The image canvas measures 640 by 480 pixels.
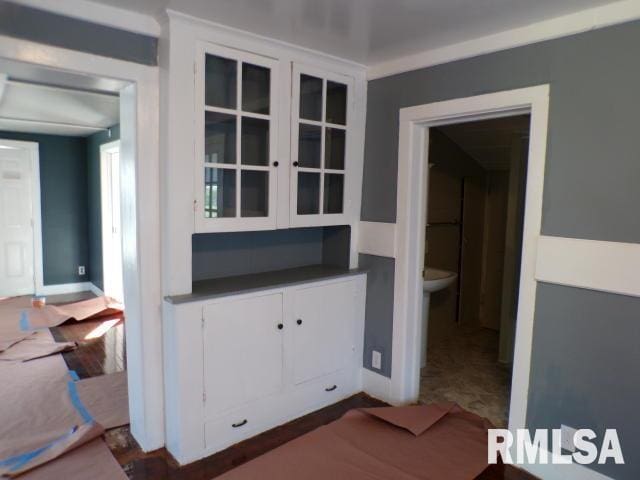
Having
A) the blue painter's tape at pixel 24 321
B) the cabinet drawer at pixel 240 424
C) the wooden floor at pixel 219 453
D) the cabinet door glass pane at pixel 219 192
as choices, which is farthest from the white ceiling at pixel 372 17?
the blue painter's tape at pixel 24 321

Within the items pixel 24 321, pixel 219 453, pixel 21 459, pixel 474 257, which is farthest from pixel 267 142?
pixel 24 321

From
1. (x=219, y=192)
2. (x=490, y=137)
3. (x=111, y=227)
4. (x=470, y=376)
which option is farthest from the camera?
(x=111, y=227)

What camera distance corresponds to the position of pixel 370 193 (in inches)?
119

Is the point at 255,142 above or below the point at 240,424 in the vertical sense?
above

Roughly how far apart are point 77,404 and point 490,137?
12.3 feet

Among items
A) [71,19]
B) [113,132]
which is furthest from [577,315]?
[113,132]

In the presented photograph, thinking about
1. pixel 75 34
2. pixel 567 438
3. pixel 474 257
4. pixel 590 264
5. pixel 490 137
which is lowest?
pixel 567 438

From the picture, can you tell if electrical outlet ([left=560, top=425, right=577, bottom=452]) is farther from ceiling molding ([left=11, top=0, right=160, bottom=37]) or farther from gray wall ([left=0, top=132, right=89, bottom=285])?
gray wall ([left=0, top=132, right=89, bottom=285])

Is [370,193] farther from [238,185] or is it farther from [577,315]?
[577,315]

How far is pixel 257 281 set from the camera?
264 centimetres

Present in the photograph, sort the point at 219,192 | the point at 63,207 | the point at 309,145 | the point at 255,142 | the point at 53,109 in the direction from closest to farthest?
1. the point at 219,192
2. the point at 255,142
3. the point at 309,145
4. the point at 53,109
5. the point at 63,207

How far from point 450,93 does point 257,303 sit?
162 centimetres

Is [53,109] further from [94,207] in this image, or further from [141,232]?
[141,232]

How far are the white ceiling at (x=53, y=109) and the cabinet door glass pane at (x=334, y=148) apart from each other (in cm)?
175
